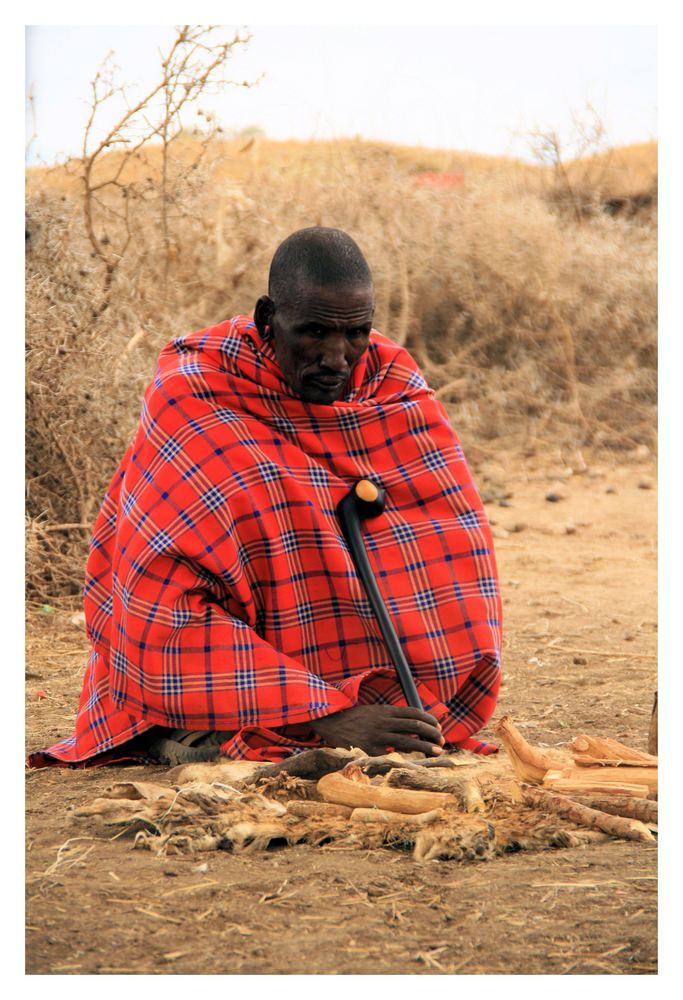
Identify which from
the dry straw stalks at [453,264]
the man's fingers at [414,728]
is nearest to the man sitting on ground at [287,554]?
the man's fingers at [414,728]

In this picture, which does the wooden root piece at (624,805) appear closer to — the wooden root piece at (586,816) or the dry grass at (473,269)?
the wooden root piece at (586,816)

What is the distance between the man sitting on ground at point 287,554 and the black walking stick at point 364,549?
3cm

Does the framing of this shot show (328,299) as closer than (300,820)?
No

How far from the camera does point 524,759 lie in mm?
2629

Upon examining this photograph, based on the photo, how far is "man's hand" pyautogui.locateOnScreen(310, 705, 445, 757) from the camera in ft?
8.70

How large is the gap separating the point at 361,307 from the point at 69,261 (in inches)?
98.0

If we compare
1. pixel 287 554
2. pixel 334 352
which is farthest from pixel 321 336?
pixel 287 554

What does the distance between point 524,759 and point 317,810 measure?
0.56m

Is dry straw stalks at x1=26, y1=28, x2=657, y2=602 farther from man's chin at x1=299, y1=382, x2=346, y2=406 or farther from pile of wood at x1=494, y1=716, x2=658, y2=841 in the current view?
pile of wood at x1=494, y1=716, x2=658, y2=841

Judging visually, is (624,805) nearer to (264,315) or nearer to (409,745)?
(409,745)

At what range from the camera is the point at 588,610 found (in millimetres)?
4961

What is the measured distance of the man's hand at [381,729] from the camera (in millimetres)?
2652

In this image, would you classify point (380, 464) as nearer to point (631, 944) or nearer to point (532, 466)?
point (631, 944)

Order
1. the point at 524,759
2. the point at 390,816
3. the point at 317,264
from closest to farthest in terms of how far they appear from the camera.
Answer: the point at 390,816
the point at 524,759
the point at 317,264
